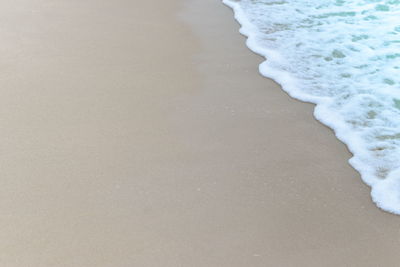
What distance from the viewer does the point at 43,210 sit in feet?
6.89

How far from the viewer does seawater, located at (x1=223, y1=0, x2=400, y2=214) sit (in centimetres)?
265

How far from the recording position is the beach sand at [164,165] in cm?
198

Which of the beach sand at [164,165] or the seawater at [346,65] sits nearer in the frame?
the beach sand at [164,165]

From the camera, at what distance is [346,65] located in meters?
3.65

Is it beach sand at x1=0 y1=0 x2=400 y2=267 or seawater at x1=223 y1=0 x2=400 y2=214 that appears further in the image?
seawater at x1=223 y1=0 x2=400 y2=214

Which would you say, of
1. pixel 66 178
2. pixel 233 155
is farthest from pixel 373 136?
pixel 66 178

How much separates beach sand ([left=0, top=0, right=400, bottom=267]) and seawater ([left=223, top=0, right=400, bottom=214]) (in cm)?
11

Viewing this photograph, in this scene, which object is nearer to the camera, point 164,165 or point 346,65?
point 164,165

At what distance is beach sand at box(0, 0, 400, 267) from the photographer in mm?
1982

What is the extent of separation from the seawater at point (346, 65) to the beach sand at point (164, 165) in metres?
0.11

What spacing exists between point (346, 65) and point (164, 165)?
5.99ft

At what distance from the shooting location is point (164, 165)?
7.95 feet

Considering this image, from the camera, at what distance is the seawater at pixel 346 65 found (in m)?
2.65

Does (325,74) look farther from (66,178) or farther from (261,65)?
(66,178)
